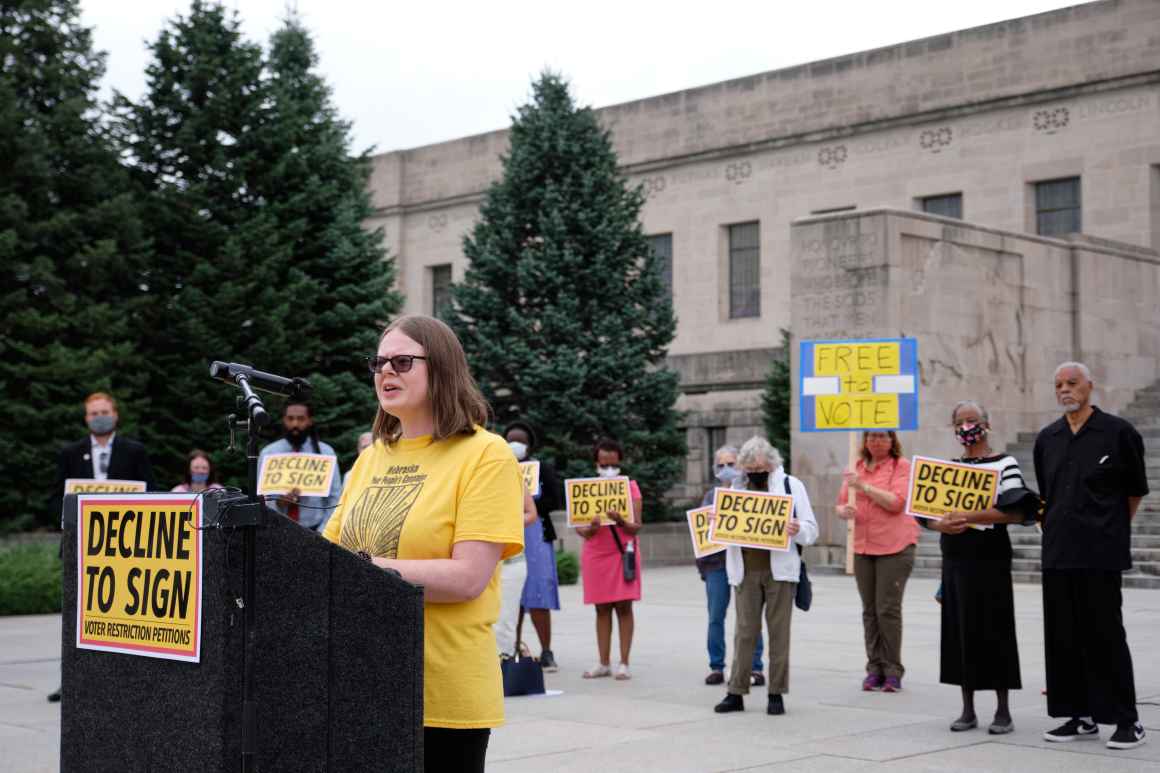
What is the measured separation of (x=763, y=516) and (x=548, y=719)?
6.91 feet

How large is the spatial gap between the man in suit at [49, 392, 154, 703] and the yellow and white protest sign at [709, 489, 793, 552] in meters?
4.31

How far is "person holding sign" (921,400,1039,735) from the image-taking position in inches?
368

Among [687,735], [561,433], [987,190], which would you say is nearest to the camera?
[687,735]

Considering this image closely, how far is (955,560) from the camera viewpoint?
959 centimetres

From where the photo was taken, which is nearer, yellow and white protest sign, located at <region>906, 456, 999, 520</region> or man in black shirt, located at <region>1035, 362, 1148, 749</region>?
man in black shirt, located at <region>1035, 362, 1148, 749</region>

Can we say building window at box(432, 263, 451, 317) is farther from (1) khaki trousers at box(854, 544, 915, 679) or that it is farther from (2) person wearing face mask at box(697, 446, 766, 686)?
(1) khaki trousers at box(854, 544, 915, 679)

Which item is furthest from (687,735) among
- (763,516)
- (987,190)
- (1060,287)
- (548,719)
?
(987,190)

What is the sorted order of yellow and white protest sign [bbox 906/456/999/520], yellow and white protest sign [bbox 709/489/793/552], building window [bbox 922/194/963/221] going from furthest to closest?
building window [bbox 922/194/963/221]
yellow and white protest sign [bbox 709/489/793/552]
yellow and white protest sign [bbox 906/456/999/520]

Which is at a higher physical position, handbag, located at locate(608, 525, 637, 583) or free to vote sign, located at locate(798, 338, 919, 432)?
free to vote sign, located at locate(798, 338, 919, 432)

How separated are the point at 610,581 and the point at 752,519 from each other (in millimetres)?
2224

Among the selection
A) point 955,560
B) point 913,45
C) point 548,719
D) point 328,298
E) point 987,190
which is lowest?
point 548,719

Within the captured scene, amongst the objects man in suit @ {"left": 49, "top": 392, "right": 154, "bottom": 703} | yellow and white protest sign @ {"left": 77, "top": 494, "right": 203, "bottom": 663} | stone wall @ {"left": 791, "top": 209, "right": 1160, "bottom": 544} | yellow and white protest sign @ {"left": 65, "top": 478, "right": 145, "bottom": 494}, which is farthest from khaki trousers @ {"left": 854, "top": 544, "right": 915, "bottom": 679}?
stone wall @ {"left": 791, "top": 209, "right": 1160, "bottom": 544}

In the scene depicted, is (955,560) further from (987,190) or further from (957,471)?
(987,190)

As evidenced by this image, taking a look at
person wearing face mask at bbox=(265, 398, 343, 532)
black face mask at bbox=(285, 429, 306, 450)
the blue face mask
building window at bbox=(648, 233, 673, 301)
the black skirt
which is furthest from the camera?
building window at bbox=(648, 233, 673, 301)
